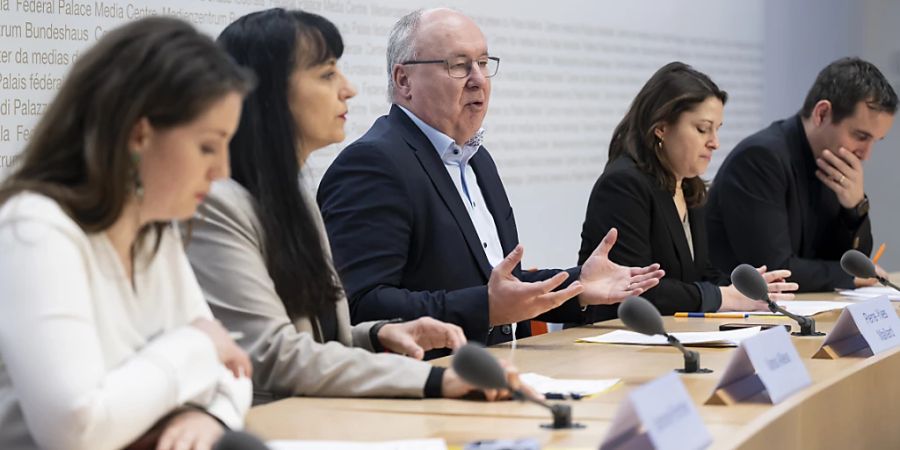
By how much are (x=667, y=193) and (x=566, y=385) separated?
1.63m

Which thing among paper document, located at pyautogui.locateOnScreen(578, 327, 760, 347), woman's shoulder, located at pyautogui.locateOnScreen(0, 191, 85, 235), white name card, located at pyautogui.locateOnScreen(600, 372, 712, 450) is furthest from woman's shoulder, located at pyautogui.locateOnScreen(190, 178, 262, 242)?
paper document, located at pyautogui.locateOnScreen(578, 327, 760, 347)

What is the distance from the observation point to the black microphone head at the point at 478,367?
1832 millimetres

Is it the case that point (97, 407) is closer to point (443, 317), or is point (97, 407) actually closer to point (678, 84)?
point (443, 317)

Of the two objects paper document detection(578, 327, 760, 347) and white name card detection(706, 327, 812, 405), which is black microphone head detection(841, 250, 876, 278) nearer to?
paper document detection(578, 327, 760, 347)

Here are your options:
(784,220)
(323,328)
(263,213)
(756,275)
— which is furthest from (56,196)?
(784,220)

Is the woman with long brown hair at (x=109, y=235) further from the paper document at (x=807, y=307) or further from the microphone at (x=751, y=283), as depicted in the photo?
the paper document at (x=807, y=307)

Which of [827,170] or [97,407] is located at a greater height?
[97,407]

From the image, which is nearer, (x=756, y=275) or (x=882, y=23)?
(x=756, y=275)

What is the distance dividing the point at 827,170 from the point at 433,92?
1857 mm

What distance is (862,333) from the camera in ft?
9.09

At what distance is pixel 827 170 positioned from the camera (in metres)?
4.54

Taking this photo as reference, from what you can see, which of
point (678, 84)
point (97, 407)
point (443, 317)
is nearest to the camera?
point (97, 407)

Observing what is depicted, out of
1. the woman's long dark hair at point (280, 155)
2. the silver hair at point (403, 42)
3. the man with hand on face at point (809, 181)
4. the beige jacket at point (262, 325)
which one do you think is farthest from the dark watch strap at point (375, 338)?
the man with hand on face at point (809, 181)

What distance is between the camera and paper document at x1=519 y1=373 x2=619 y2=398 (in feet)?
7.25
